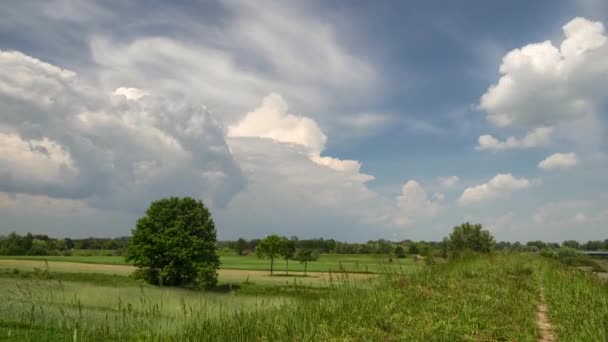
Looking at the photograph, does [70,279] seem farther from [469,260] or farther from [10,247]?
[10,247]

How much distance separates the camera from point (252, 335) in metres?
9.16

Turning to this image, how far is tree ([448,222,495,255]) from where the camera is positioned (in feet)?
364

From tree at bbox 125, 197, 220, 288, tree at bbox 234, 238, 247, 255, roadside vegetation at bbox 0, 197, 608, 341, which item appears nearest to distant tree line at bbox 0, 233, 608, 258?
tree at bbox 234, 238, 247, 255

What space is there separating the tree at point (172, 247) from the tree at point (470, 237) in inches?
2703

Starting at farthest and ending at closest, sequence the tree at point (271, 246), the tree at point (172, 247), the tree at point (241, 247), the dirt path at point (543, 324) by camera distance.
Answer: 1. the tree at point (241, 247)
2. the tree at point (271, 246)
3. the tree at point (172, 247)
4. the dirt path at point (543, 324)

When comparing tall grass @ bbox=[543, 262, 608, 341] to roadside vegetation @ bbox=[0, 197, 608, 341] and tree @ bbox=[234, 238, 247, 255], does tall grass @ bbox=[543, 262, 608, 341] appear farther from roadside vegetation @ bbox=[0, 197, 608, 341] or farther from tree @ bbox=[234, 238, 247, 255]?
tree @ bbox=[234, 238, 247, 255]

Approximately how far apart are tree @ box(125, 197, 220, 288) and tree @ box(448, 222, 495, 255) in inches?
2703

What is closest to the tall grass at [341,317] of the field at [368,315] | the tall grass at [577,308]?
the field at [368,315]

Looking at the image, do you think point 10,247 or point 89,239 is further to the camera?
point 89,239

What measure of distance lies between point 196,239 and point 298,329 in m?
56.8

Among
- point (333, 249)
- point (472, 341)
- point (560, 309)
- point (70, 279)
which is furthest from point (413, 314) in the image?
point (333, 249)

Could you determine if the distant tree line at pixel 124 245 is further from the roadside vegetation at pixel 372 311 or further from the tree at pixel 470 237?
the roadside vegetation at pixel 372 311

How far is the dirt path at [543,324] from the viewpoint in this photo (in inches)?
378

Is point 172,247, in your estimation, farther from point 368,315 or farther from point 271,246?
point 368,315
